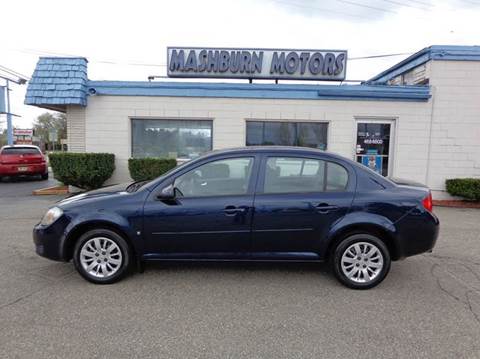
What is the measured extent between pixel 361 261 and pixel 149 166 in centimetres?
700

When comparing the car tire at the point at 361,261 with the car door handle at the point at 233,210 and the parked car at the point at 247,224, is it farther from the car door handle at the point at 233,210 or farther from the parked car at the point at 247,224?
the car door handle at the point at 233,210

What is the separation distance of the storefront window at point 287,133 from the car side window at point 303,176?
5979mm

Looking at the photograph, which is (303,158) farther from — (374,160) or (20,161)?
(20,161)

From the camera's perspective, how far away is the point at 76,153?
9.30 meters

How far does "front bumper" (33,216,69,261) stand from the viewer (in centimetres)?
376

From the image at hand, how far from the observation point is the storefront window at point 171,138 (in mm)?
10070

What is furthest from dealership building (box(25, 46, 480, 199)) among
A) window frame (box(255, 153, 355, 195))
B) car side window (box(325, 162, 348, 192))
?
car side window (box(325, 162, 348, 192))

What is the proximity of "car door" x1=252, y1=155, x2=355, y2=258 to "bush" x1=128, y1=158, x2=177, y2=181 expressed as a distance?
6025 mm

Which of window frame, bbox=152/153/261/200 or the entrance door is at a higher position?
the entrance door

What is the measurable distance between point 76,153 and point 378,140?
871 cm

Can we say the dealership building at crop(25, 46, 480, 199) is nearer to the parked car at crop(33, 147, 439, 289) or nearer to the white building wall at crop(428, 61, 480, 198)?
the white building wall at crop(428, 61, 480, 198)

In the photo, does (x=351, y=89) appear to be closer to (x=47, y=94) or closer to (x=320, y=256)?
(x=320, y=256)

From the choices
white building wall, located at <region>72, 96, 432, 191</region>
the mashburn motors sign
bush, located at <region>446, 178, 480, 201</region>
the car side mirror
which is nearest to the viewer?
the car side mirror

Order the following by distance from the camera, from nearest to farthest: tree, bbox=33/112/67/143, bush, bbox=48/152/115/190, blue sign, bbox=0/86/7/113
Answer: bush, bbox=48/152/115/190, blue sign, bbox=0/86/7/113, tree, bbox=33/112/67/143
